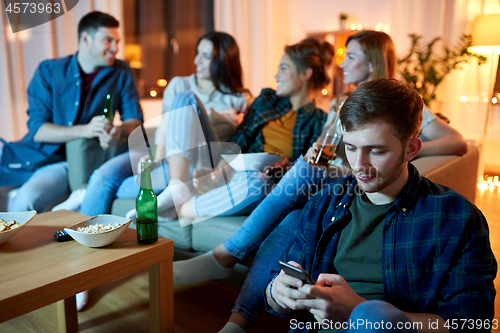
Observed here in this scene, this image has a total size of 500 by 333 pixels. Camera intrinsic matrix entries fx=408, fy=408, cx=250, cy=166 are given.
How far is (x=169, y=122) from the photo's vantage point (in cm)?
176

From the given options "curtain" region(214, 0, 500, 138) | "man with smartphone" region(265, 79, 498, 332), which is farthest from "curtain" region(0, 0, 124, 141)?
"man with smartphone" region(265, 79, 498, 332)

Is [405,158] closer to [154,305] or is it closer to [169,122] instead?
[154,305]

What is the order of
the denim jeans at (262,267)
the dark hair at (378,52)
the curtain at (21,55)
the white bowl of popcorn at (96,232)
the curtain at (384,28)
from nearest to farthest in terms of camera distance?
the white bowl of popcorn at (96,232) < the denim jeans at (262,267) < the dark hair at (378,52) < the curtain at (21,55) < the curtain at (384,28)

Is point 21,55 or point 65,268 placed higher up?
point 21,55

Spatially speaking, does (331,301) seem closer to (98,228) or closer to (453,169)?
(98,228)

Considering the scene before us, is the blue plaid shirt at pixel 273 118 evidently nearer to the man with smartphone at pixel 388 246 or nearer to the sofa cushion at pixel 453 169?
the sofa cushion at pixel 453 169

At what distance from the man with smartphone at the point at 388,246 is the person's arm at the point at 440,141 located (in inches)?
25.0

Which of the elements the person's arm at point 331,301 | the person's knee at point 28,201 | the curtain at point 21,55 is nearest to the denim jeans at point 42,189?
the person's knee at point 28,201

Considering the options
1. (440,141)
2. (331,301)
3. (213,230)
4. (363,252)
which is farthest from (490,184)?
(331,301)

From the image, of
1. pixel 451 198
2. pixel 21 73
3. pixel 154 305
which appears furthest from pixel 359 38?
pixel 21 73

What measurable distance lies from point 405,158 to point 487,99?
376cm

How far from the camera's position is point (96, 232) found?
111 centimetres

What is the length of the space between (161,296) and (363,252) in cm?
59

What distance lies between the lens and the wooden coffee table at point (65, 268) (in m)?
0.90
